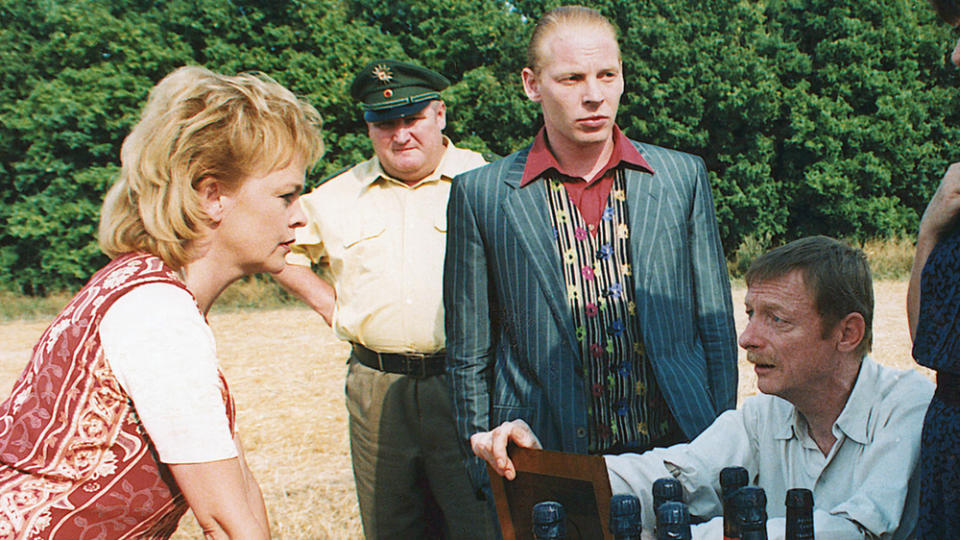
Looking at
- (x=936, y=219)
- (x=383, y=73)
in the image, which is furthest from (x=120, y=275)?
(x=383, y=73)

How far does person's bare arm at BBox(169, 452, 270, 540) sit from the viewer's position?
1.83 metres

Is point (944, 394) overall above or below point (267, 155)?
below

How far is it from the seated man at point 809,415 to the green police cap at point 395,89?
2.40 m

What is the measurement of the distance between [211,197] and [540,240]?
48.2 inches

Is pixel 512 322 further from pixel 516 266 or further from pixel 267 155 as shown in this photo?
pixel 267 155

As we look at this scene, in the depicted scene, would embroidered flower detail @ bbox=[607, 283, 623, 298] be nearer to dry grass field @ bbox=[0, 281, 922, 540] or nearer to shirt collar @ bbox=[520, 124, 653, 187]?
shirt collar @ bbox=[520, 124, 653, 187]

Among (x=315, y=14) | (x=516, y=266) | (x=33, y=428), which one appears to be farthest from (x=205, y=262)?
(x=315, y=14)

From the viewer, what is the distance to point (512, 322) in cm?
302

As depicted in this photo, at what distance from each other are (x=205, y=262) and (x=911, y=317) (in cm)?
180

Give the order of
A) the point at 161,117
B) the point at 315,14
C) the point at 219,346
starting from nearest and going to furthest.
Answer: the point at 161,117
the point at 219,346
the point at 315,14

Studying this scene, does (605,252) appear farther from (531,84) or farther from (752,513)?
(752,513)

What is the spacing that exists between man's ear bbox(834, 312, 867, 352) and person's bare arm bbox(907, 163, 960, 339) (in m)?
0.13

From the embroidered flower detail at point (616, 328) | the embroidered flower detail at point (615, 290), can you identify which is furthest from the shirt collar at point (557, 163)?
the embroidered flower detail at point (616, 328)

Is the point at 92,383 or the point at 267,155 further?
the point at 267,155
